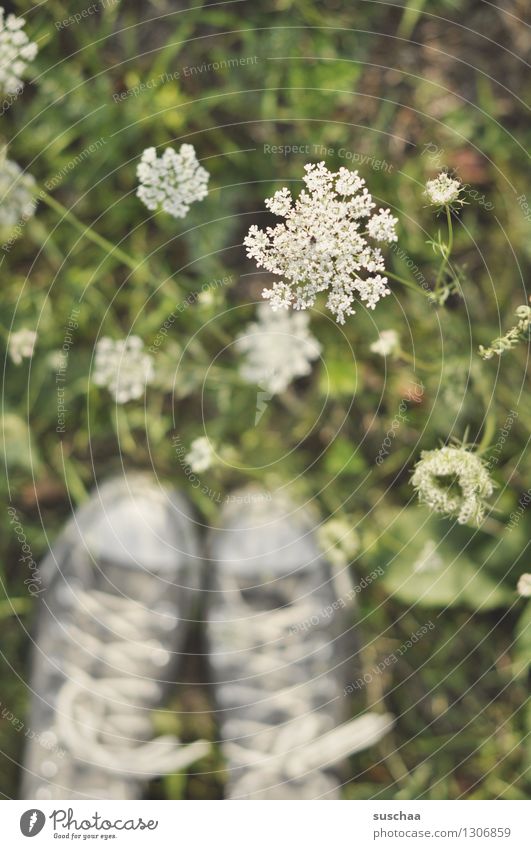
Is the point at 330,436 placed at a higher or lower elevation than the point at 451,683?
higher

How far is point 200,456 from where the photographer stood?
1.05 metres

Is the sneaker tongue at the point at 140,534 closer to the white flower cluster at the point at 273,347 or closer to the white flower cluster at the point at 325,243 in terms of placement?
the white flower cluster at the point at 273,347

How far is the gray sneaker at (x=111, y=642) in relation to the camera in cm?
104

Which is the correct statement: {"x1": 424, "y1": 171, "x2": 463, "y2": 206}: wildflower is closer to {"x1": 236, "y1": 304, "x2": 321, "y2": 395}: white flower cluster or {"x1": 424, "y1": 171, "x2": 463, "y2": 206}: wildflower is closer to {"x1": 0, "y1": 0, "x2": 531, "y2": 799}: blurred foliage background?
{"x1": 0, "y1": 0, "x2": 531, "y2": 799}: blurred foliage background

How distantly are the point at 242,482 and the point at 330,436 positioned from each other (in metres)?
0.13

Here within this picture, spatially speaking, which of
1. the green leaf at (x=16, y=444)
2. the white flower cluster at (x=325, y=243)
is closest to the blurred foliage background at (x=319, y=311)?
the green leaf at (x=16, y=444)

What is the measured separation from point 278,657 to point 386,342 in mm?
446

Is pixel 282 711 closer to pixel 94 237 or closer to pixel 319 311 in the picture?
pixel 319 311

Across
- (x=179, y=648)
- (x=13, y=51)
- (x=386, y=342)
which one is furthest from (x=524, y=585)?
(x=13, y=51)

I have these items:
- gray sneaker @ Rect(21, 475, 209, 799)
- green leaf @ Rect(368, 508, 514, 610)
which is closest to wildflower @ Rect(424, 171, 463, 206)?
green leaf @ Rect(368, 508, 514, 610)

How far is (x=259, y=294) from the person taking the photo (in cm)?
101
